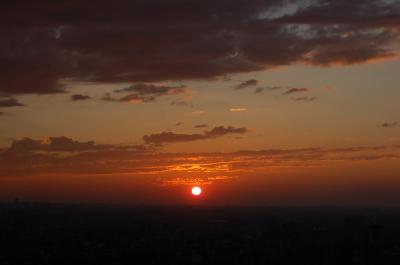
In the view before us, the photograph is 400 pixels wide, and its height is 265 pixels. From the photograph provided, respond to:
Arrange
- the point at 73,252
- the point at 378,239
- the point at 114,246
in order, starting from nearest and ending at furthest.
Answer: the point at 73,252 < the point at 114,246 < the point at 378,239

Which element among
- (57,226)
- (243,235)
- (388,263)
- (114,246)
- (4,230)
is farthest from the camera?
(57,226)

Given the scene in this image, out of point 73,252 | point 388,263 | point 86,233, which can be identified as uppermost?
point 86,233

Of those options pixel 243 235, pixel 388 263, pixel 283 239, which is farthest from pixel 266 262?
pixel 243 235

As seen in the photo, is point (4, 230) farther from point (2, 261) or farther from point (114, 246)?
point (2, 261)

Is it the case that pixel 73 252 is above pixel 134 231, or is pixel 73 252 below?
below

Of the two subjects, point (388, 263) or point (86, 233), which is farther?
point (86, 233)

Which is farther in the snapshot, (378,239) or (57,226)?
(57,226)

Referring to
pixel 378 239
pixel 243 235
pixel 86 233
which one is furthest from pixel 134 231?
pixel 378 239

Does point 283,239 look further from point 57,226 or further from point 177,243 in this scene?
point 57,226

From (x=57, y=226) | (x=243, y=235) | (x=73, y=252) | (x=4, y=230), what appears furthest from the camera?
(x=57, y=226)
